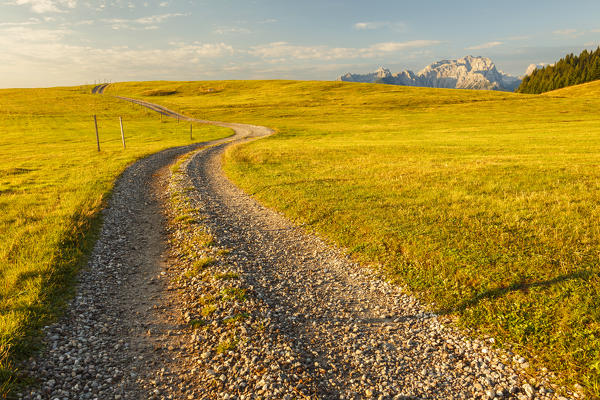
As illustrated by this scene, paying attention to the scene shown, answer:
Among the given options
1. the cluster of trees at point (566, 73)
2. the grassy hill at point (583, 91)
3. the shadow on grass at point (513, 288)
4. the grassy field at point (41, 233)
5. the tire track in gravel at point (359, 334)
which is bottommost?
the tire track in gravel at point (359, 334)

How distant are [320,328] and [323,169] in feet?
70.0

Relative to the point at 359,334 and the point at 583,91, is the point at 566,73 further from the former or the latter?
the point at 359,334

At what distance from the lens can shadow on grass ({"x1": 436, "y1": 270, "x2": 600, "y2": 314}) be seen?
8.48m

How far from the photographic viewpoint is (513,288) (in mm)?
8789

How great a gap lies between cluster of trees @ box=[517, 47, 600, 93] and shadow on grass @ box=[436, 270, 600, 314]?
185 m

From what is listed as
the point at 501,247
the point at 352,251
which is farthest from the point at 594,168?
the point at 352,251

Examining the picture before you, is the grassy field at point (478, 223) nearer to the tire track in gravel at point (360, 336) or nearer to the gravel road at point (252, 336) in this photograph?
the tire track in gravel at point (360, 336)

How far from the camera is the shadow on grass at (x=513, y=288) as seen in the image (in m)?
8.48

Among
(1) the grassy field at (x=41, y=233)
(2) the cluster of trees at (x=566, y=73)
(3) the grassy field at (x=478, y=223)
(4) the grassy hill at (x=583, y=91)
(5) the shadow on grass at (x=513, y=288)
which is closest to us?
(1) the grassy field at (x=41, y=233)

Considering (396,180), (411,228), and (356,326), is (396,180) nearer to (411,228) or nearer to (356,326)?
(411,228)

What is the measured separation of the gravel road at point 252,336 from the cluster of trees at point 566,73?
189 meters

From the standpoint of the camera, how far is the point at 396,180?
22.5 meters

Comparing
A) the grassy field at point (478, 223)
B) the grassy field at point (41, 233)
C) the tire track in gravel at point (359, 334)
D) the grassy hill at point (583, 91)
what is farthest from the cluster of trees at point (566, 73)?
the tire track in gravel at point (359, 334)

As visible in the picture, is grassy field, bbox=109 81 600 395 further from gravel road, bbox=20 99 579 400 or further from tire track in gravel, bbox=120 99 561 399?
gravel road, bbox=20 99 579 400
